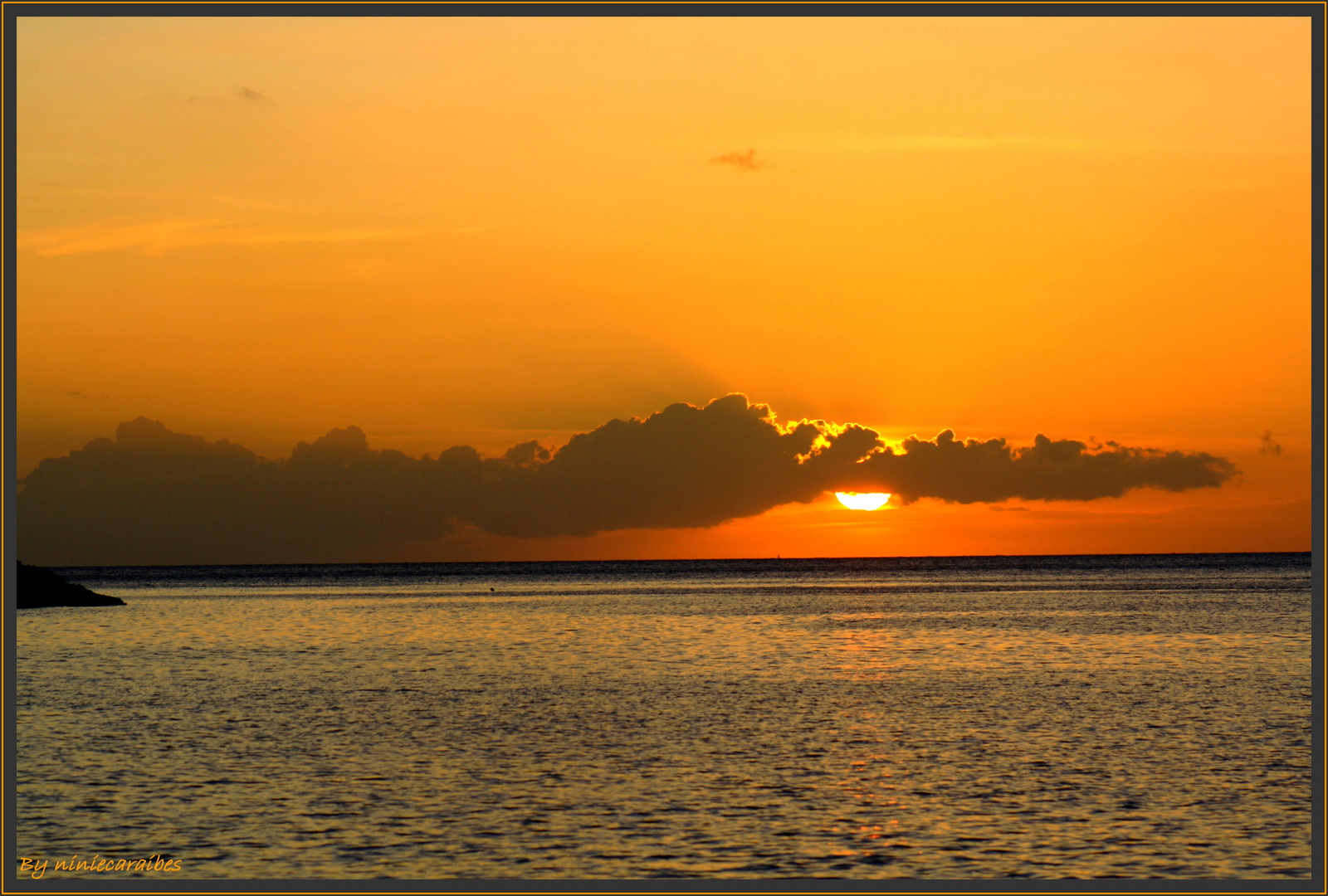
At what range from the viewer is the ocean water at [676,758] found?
76.8ft

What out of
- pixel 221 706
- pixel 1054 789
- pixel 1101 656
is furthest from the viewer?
pixel 1101 656

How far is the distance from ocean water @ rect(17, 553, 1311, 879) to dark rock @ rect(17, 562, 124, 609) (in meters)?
56.1

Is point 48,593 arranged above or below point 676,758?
below

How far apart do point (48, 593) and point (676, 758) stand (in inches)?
4376

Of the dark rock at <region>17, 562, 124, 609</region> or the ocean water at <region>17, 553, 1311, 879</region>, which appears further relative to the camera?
the dark rock at <region>17, 562, 124, 609</region>

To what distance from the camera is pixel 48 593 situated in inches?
4914

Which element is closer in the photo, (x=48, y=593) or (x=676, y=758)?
(x=676, y=758)

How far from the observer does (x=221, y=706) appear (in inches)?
1753

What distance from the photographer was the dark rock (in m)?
122

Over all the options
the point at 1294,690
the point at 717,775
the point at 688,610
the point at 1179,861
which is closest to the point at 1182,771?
the point at 1179,861

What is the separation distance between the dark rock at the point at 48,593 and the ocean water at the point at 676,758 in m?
56.1
